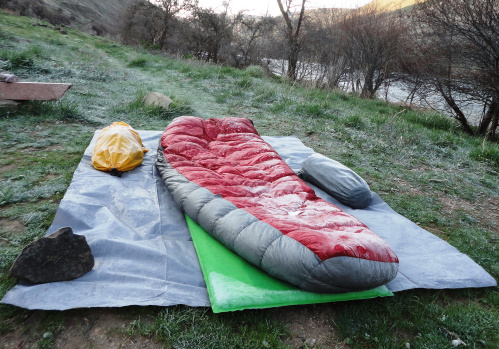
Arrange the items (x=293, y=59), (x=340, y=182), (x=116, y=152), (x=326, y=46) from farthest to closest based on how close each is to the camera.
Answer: (x=293, y=59), (x=326, y=46), (x=116, y=152), (x=340, y=182)

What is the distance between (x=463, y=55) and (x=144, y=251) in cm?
693

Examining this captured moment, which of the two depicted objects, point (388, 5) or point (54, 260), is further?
point (388, 5)

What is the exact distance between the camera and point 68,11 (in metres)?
33.6

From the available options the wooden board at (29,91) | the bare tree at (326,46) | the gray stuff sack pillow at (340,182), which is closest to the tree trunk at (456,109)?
the bare tree at (326,46)

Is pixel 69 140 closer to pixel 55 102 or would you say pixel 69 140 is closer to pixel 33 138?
pixel 33 138

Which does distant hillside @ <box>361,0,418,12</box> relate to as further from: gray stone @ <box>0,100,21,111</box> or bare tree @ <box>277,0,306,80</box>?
gray stone @ <box>0,100,21,111</box>

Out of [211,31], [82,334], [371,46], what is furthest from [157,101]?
[211,31]

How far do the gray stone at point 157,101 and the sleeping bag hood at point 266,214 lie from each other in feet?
6.68

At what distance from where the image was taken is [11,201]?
2307mm

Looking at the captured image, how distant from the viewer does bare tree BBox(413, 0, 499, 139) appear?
18.3 feet

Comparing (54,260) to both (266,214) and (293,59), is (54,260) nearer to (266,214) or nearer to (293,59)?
(266,214)

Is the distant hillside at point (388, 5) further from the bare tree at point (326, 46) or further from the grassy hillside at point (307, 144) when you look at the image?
the grassy hillside at point (307, 144)

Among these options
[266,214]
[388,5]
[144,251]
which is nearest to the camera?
[144,251]

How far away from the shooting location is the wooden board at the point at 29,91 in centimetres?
408
